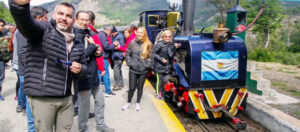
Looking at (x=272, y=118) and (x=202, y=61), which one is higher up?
(x=202, y=61)

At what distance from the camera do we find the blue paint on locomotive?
396 centimetres

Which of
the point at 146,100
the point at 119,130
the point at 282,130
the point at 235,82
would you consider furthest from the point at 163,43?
the point at 282,130

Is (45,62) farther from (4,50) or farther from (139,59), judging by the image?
(4,50)

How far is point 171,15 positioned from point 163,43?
305 centimetres

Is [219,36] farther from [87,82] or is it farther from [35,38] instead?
[35,38]

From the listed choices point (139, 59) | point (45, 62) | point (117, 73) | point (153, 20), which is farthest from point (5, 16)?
point (45, 62)

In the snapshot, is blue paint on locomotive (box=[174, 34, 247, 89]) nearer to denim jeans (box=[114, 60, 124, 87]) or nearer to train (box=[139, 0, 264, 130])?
train (box=[139, 0, 264, 130])

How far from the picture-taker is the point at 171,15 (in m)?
7.79

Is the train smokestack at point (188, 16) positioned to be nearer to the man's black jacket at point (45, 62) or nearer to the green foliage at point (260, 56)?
the man's black jacket at point (45, 62)

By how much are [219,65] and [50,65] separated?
3035 millimetres

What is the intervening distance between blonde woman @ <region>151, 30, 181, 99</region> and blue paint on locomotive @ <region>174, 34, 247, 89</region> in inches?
29.5

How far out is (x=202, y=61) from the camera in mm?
3986

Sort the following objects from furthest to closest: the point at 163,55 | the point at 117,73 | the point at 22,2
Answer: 1. the point at 117,73
2. the point at 163,55
3. the point at 22,2

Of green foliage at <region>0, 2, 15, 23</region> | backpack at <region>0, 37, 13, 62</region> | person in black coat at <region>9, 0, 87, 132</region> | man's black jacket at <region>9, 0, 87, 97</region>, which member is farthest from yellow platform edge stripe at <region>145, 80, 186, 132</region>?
green foliage at <region>0, 2, 15, 23</region>
